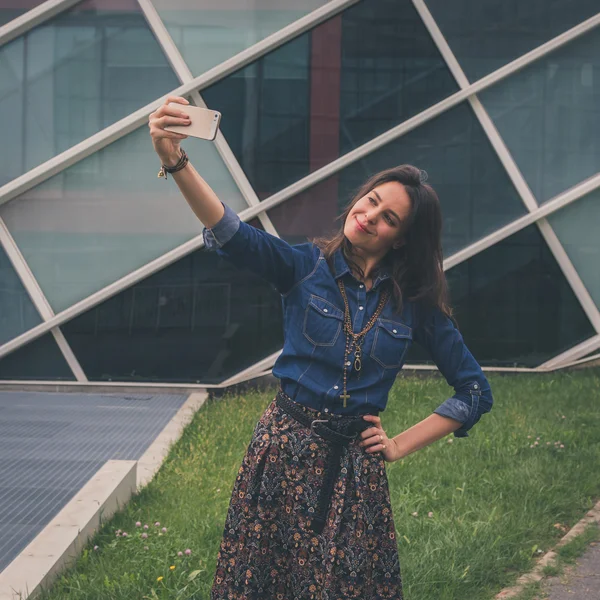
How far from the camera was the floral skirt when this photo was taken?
2.62 metres

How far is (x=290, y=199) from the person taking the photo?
9180 millimetres

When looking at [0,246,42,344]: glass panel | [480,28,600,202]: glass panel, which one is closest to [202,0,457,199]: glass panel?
[480,28,600,202]: glass panel

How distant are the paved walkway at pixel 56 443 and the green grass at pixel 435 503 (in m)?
0.41

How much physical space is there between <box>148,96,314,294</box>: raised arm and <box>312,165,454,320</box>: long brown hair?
0.14m

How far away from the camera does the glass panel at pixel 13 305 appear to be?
30.0ft

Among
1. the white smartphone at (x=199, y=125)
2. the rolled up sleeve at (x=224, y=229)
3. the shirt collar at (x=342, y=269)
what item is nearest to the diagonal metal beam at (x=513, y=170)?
the shirt collar at (x=342, y=269)

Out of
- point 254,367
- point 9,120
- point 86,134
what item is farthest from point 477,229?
point 9,120

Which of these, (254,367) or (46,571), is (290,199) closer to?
(254,367)

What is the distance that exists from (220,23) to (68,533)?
19.5 ft

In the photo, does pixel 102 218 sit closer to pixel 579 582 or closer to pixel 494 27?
pixel 494 27

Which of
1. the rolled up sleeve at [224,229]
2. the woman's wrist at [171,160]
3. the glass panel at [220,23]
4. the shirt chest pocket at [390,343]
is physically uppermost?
the glass panel at [220,23]

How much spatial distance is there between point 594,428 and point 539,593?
9.23ft

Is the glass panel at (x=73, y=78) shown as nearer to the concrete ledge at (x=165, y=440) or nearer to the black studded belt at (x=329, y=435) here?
the concrete ledge at (x=165, y=440)

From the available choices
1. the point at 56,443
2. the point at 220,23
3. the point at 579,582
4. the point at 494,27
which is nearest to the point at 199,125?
the point at 579,582
